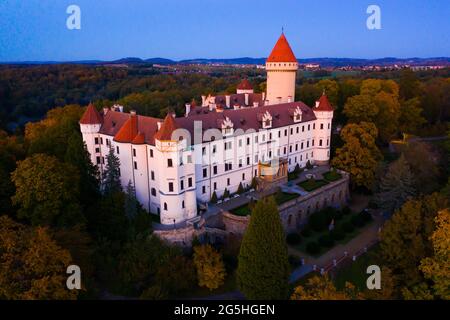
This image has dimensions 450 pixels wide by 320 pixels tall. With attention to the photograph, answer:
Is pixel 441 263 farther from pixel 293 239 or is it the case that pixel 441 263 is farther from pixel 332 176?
pixel 332 176

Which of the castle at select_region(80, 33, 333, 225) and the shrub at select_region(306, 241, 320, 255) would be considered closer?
the castle at select_region(80, 33, 333, 225)

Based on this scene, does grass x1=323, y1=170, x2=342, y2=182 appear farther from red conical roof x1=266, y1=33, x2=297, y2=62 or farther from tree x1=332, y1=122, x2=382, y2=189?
red conical roof x1=266, y1=33, x2=297, y2=62

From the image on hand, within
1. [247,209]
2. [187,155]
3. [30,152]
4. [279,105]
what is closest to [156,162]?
[187,155]

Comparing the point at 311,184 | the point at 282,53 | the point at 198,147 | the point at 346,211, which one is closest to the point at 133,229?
the point at 198,147

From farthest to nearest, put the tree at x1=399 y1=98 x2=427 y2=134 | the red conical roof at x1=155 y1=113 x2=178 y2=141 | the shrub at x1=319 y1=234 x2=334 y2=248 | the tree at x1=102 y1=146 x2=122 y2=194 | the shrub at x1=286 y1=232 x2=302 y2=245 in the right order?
the tree at x1=399 y1=98 x2=427 y2=134 < the shrub at x1=286 y1=232 x2=302 y2=245 < the shrub at x1=319 y1=234 x2=334 y2=248 < the tree at x1=102 y1=146 x2=122 y2=194 < the red conical roof at x1=155 y1=113 x2=178 y2=141

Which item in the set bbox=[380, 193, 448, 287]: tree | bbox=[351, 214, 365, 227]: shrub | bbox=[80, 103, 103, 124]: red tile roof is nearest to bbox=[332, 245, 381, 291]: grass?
bbox=[380, 193, 448, 287]: tree
